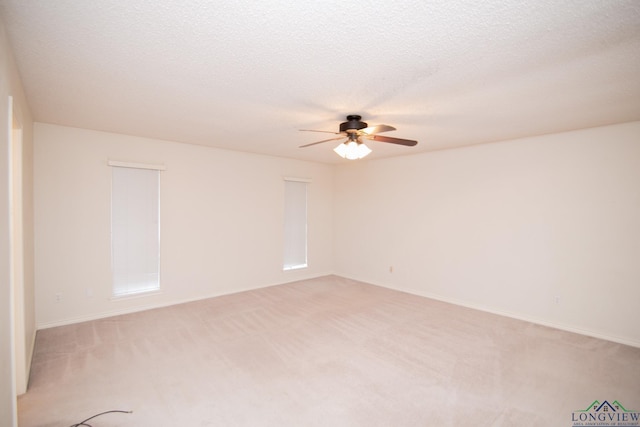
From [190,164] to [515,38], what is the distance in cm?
451

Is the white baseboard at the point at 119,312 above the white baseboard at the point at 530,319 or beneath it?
beneath

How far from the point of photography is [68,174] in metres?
3.97

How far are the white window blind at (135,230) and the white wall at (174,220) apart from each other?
0.09 metres

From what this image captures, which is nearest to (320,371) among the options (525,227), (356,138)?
(356,138)

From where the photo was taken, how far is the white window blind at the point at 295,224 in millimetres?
6312

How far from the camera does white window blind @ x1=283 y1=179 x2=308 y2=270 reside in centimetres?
631

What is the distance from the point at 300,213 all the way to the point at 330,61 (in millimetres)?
4588

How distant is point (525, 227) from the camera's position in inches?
170

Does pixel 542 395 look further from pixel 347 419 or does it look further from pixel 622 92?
pixel 622 92

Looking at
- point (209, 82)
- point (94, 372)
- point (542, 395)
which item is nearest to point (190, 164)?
point (209, 82)

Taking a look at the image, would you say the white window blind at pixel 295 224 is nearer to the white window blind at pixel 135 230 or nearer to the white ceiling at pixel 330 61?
the white window blind at pixel 135 230

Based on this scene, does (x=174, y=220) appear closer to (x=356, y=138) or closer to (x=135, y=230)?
(x=135, y=230)

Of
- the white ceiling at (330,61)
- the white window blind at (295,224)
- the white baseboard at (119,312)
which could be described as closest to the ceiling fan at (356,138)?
the white ceiling at (330,61)

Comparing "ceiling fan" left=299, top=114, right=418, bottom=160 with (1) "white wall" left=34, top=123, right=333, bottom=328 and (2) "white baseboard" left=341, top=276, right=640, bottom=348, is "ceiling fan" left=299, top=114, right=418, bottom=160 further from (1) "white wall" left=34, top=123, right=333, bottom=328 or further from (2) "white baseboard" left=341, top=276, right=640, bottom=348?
(2) "white baseboard" left=341, top=276, right=640, bottom=348
